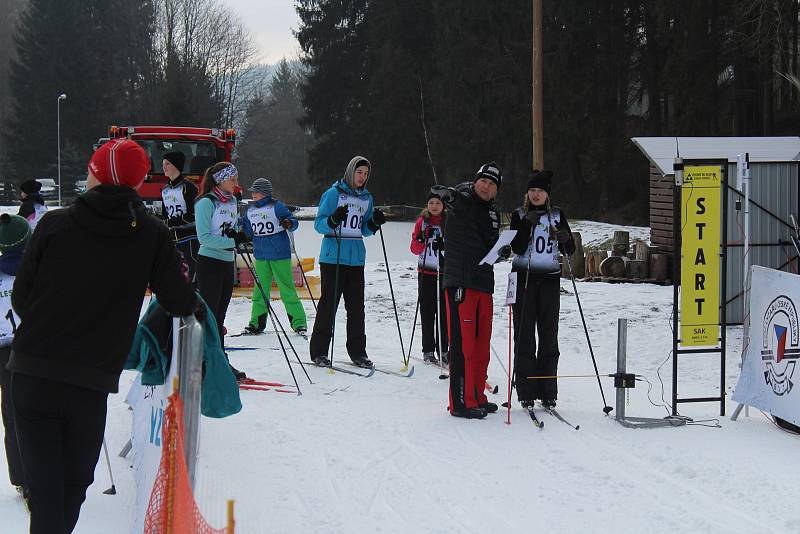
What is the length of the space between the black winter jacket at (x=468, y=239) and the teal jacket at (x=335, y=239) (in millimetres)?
1812

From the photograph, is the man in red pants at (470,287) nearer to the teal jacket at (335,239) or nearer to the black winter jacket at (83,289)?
the teal jacket at (335,239)

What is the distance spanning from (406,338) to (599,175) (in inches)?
1022

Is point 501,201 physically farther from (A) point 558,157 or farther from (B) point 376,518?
(B) point 376,518

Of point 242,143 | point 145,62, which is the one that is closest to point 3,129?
point 145,62

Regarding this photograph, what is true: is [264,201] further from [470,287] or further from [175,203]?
[470,287]

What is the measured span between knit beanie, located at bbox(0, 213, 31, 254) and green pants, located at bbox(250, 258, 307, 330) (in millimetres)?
6265

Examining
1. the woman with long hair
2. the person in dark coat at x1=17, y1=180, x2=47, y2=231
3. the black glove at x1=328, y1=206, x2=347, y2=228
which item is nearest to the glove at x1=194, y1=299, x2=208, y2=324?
the woman with long hair

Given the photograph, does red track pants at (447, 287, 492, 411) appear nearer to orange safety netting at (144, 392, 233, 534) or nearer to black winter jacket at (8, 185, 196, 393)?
orange safety netting at (144, 392, 233, 534)

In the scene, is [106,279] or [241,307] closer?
[106,279]

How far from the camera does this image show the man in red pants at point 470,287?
291 inches

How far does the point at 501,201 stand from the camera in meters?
39.5

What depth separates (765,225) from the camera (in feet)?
42.2

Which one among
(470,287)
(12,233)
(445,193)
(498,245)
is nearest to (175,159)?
(445,193)

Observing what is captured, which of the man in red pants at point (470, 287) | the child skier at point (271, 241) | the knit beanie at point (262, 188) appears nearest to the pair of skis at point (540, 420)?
the man in red pants at point (470, 287)
